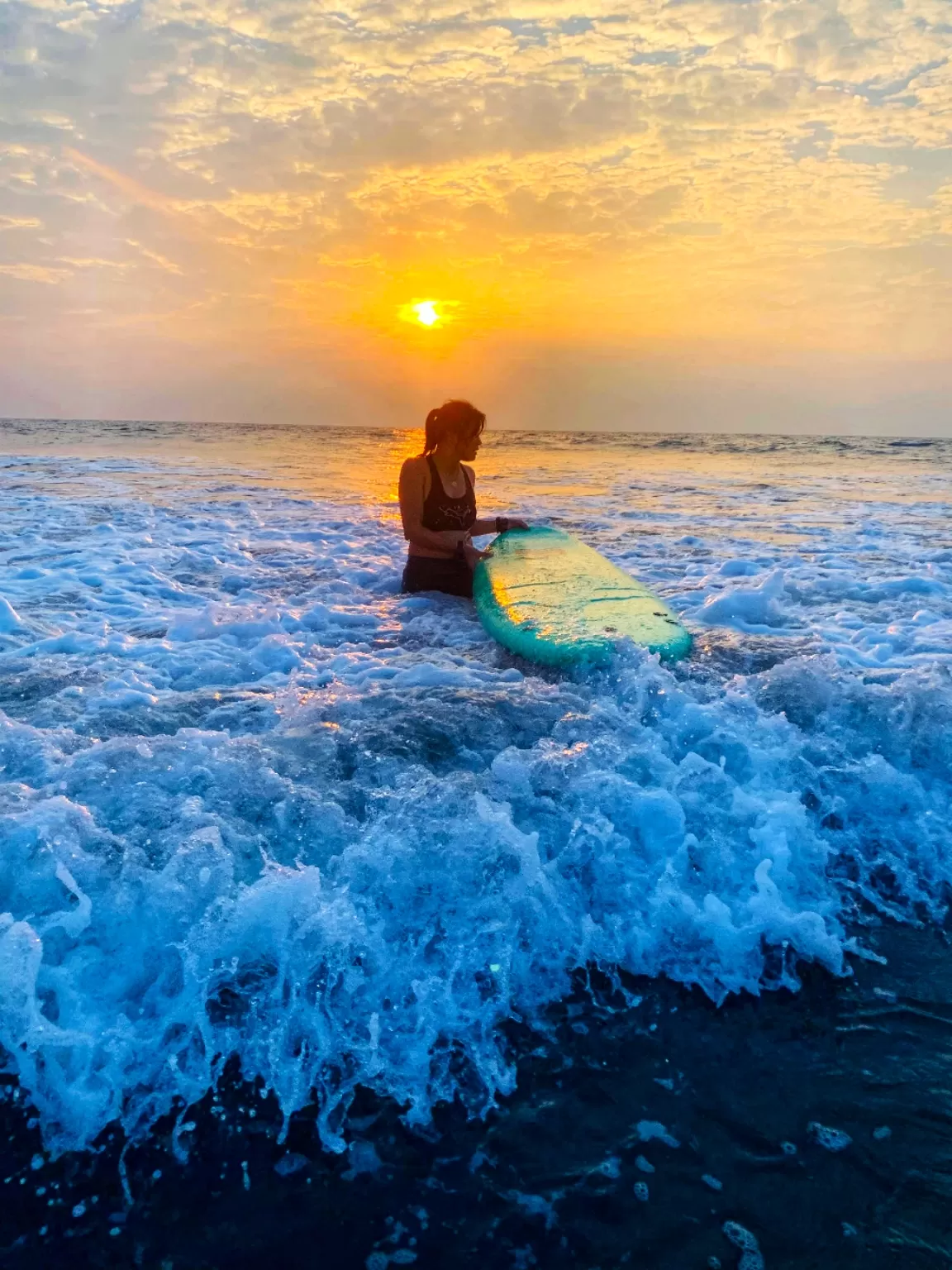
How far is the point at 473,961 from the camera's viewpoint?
2244mm

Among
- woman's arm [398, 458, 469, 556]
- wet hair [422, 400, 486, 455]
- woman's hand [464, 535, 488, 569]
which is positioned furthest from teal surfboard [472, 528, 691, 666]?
wet hair [422, 400, 486, 455]

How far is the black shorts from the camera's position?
6.23 metres

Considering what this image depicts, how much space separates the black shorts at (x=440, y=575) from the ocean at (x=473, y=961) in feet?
5.46

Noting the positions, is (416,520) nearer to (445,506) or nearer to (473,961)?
(445,506)

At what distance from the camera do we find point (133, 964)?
6.98 feet

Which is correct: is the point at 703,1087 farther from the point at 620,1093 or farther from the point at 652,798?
the point at 652,798

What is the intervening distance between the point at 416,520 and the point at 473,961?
4.11 m

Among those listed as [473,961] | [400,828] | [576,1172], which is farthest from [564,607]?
[576,1172]

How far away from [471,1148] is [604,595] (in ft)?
12.9

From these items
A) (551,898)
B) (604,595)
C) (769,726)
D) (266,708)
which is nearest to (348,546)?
(604,595)

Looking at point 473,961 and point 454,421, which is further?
point 454,421

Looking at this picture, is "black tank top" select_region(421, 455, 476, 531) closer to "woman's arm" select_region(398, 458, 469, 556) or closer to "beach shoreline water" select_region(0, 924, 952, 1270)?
"woman's arm" select_region(398, 458, 469, 556)

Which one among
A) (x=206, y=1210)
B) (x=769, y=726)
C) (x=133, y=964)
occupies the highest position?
(x=769, y=726)

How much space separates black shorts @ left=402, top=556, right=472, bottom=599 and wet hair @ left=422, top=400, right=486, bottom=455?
97cm
